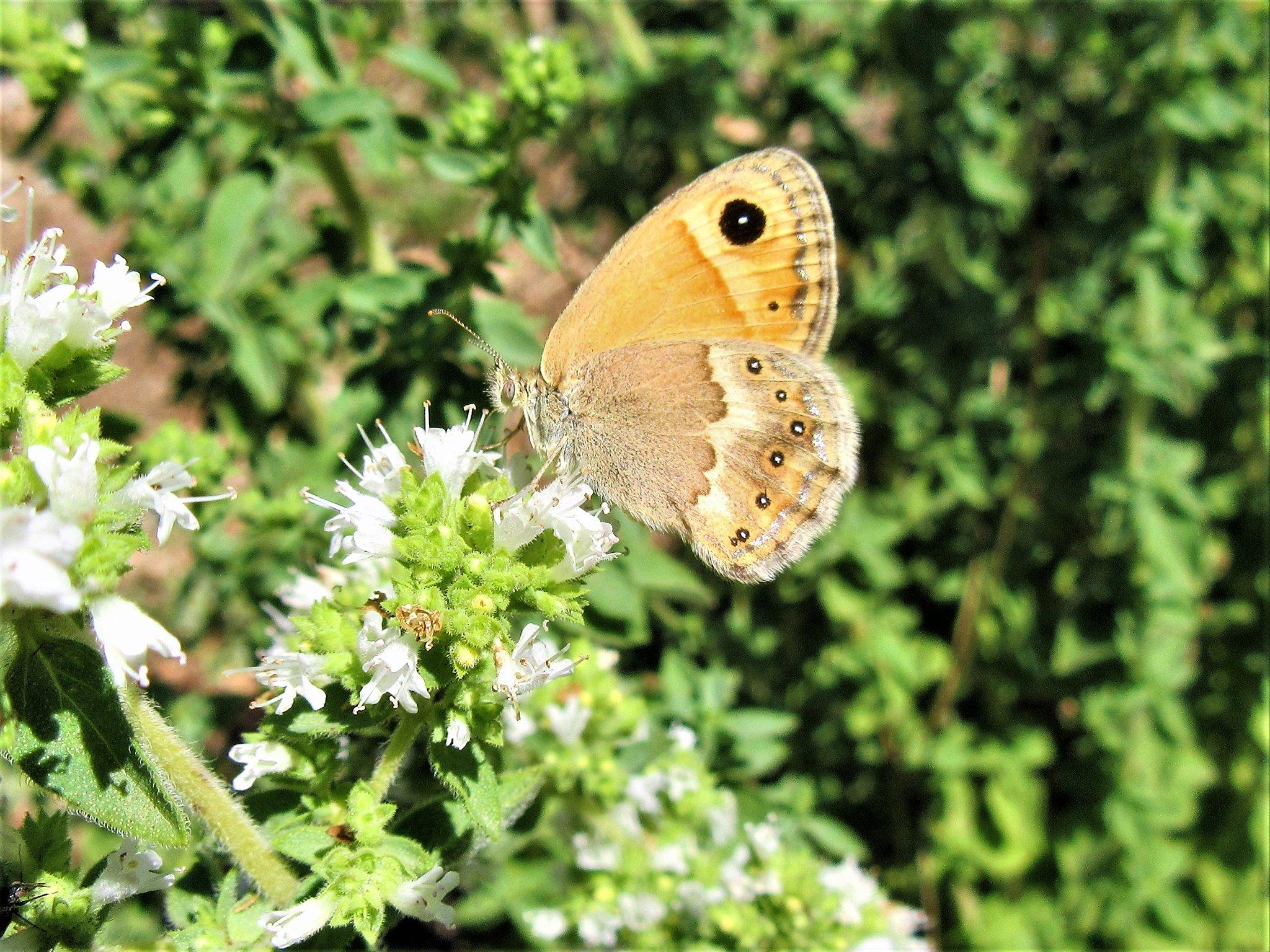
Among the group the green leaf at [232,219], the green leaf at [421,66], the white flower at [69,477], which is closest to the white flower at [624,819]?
the white flower at [69,477]

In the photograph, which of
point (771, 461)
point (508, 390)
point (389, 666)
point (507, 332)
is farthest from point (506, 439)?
point (389, 666)

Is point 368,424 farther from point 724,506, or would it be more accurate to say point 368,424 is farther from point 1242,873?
point 1242,873

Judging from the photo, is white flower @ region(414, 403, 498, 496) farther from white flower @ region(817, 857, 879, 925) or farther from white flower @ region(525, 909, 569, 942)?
white flower @ region(817, 857, 879, 925)

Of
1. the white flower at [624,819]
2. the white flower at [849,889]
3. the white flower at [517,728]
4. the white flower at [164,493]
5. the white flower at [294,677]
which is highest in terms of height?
the white flower at [164,493]

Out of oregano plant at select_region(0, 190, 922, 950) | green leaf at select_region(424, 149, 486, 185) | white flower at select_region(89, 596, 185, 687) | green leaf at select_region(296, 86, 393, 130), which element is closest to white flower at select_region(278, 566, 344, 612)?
oregano plant at select_region(0, 190, 922, 950)

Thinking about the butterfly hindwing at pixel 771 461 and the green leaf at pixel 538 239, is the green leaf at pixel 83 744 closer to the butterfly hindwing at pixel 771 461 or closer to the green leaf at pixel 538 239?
the butterfly hindwing at pixel 771 461

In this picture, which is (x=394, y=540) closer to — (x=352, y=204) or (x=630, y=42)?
(x=352, y=204)
